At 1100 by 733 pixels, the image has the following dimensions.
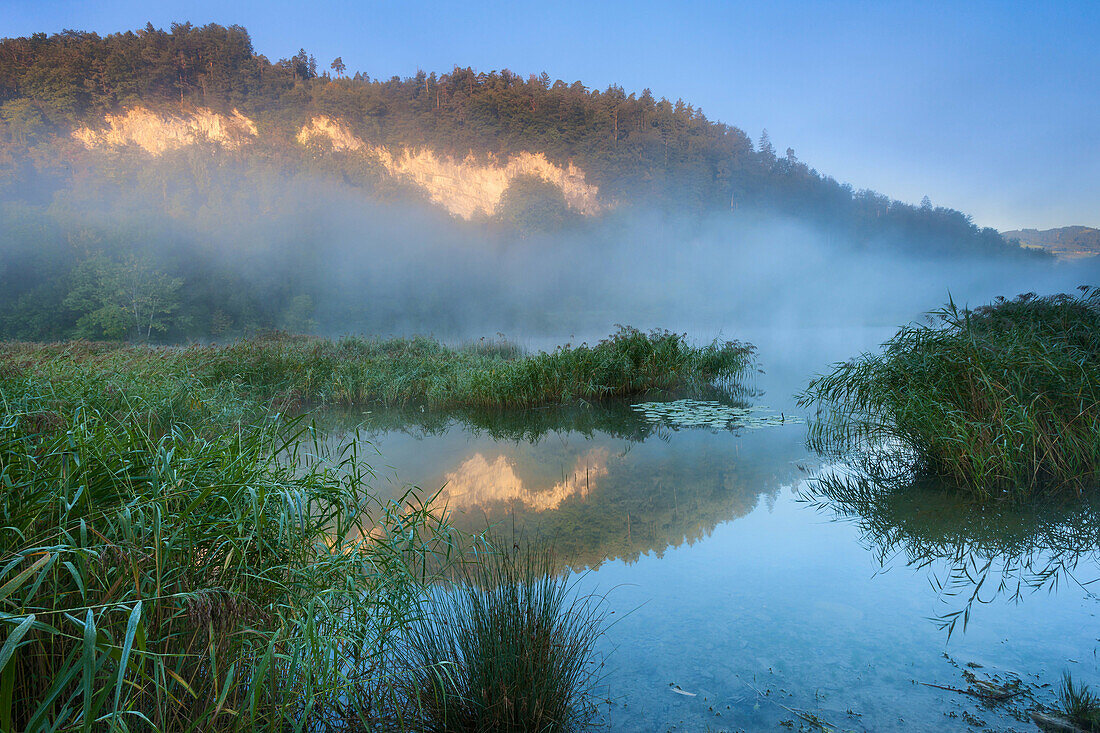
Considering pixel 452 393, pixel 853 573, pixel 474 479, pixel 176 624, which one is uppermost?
pixel 452 393

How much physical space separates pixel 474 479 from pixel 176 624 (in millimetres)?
3450

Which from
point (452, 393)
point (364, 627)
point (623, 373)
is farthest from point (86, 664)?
point (623, 373)

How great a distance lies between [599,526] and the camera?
3.76m

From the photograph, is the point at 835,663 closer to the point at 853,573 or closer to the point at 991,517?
the point at 853,573

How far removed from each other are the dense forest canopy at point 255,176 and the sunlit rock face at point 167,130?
1.90 feet

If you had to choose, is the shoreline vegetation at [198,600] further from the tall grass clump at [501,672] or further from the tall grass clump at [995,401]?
the tall grass clump at [995,401]

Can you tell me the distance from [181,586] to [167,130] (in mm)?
47243

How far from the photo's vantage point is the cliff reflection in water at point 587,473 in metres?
3.70

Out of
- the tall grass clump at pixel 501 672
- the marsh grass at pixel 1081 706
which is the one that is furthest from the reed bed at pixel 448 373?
the marsh grass at pixel 1081 706

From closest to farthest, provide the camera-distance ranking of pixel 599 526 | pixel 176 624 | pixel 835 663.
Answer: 1. pixel 176 624
2. pixel 835 663
3. pixel 599 526

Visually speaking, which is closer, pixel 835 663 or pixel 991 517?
pixel 835 663

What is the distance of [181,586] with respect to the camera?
1389mm

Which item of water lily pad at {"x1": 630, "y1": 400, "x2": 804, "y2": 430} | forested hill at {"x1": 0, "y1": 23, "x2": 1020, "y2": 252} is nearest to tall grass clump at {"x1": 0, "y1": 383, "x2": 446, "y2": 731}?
water lily pad at {"x1": 630, "y1": 400, "x2": 804, "y2": 430}

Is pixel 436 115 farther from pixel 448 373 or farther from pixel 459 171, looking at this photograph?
pixel 448 373
